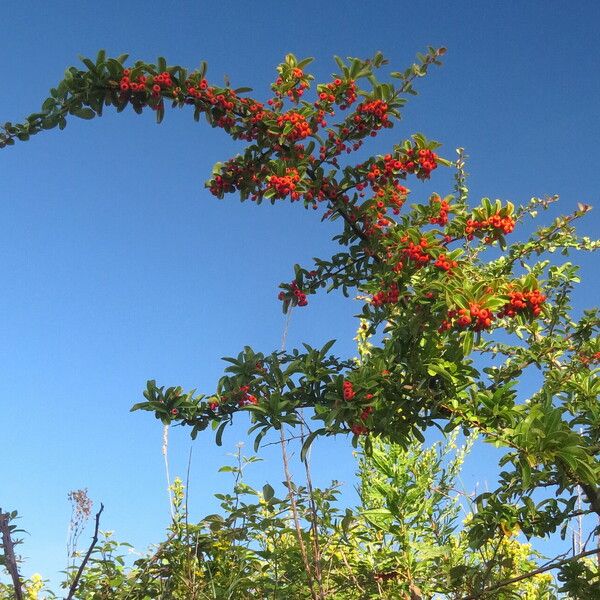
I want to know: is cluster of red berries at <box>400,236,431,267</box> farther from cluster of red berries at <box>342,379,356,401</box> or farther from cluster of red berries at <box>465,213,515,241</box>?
cluster of red berries at <box>342,379,356,401</box>

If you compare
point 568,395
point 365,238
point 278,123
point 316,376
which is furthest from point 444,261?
point 568,395

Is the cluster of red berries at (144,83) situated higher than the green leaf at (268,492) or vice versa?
the cluster of red berries at (144,83)

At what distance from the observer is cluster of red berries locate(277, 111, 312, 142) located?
12.0ft

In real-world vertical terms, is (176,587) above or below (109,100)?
below

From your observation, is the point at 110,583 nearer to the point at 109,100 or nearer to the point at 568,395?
the point at 109,100

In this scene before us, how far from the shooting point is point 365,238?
3.80 meters

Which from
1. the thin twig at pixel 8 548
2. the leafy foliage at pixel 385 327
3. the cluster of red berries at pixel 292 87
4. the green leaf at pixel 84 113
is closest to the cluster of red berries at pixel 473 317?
the leafy foliage at pixel 385 327

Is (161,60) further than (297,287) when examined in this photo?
No

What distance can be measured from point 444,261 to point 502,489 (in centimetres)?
129

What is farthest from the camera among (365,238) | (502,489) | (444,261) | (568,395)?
(568,395)

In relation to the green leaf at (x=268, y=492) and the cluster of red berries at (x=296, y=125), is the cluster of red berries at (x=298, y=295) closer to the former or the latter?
the cluster of red berries at (x=296, y=125)

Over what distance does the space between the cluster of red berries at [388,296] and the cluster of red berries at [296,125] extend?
3.22ft

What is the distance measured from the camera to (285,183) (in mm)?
3537

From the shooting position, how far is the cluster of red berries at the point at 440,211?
360 centimetres
